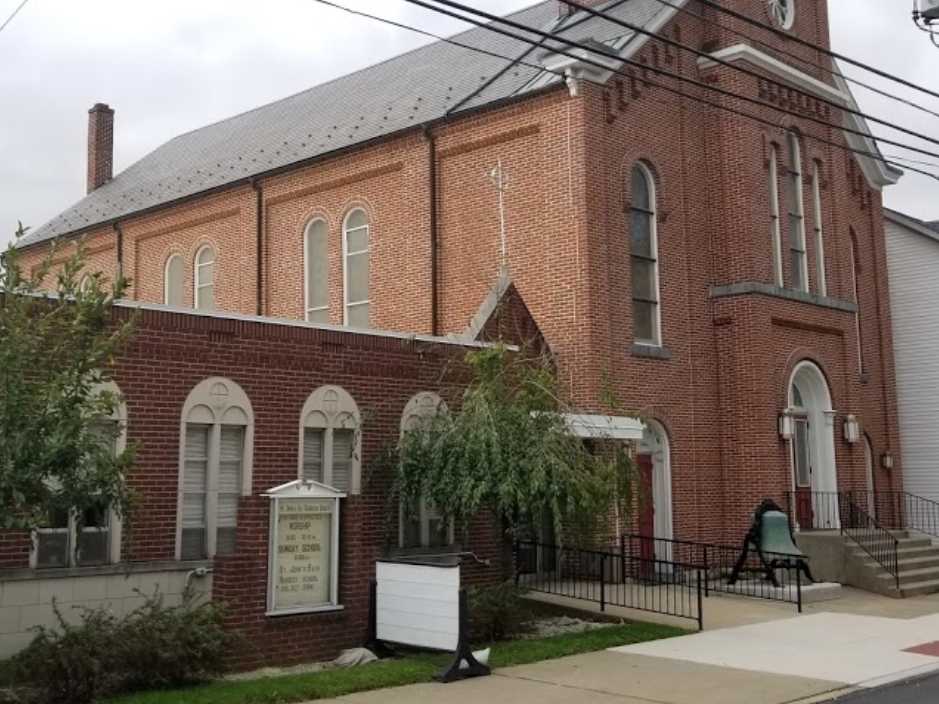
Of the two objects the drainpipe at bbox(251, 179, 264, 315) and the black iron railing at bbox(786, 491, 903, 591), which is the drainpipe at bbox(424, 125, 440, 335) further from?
the black iron railing at bbox(786, 491, 903, 591)

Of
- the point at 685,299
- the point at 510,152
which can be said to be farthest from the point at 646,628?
the point at 510,152

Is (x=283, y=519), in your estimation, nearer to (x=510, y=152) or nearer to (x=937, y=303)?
(x=510, y=152)

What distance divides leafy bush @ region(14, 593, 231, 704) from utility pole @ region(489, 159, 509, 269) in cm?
1123

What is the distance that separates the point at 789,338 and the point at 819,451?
2868 mm

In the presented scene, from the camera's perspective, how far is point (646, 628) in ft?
49.9

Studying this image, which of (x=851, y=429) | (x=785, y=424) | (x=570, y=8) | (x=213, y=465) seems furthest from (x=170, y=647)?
(x=570, y=8)

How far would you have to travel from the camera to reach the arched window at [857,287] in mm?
26236

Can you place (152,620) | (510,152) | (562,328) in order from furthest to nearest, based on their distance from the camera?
(510,152) → (562,328) → (152,620)

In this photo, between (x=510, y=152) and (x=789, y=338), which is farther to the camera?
(x=789, y=338)

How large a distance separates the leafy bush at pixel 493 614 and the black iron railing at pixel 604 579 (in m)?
2.28

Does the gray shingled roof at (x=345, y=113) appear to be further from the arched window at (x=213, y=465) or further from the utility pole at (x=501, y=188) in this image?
the arched window at (x=213, y=465)

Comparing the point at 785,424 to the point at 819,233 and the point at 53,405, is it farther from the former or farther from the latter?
the point at 53,405

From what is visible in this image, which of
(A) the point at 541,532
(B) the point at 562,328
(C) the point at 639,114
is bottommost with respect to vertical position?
(A) the point at 541,532

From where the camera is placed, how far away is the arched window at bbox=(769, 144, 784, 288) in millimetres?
23859
